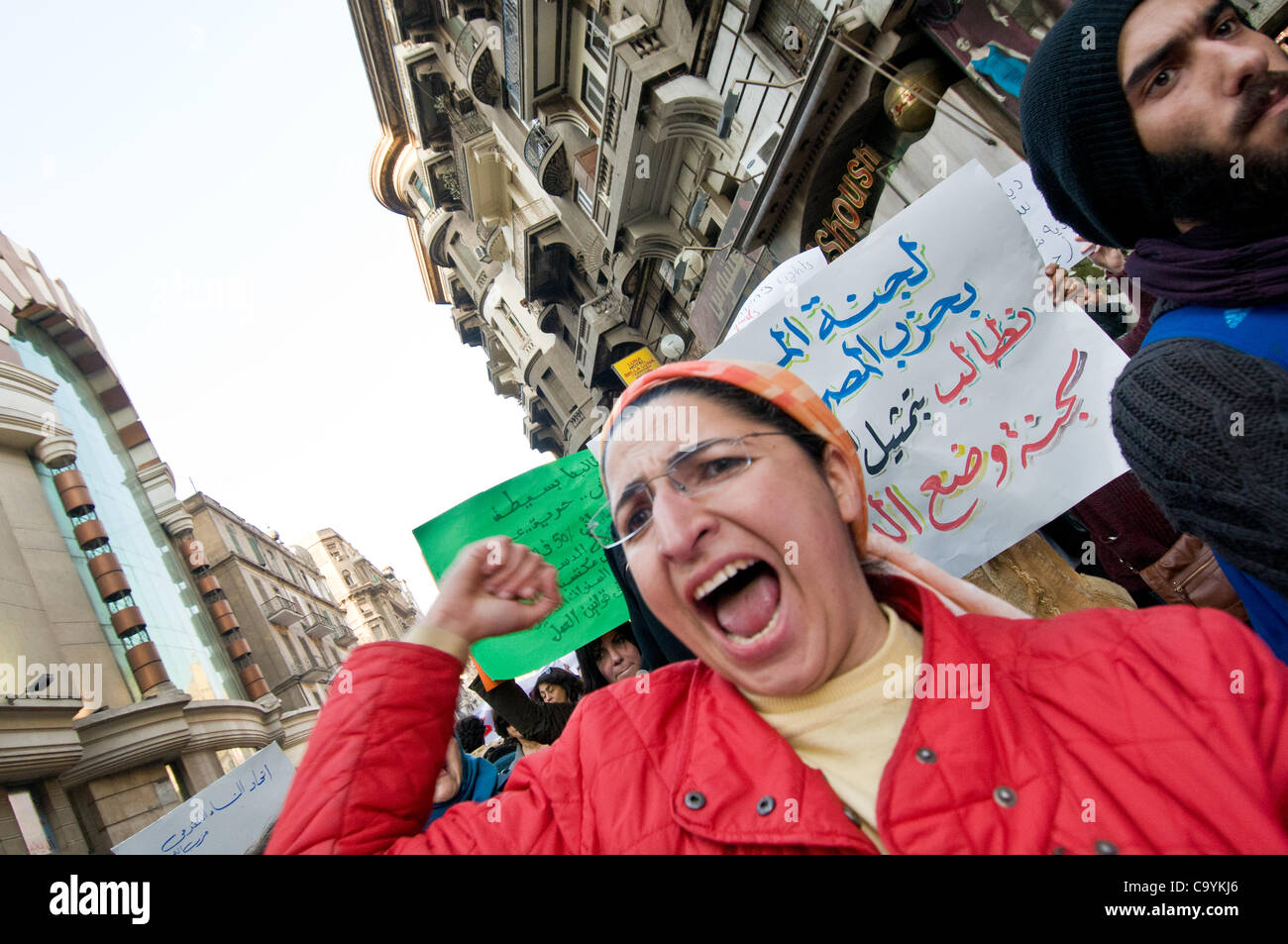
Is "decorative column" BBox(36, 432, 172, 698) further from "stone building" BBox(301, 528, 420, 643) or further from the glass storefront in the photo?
"stone building" BBox(301, 528, 420, 643)

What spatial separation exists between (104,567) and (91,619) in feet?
5.06

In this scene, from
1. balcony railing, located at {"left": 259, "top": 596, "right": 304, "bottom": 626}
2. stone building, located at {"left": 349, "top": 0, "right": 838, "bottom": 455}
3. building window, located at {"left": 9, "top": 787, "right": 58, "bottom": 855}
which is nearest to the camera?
building window, located at {"left": 9, "top": 787, "right": 58, "bottom": 855}

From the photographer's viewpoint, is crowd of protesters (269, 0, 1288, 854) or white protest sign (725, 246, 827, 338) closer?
crowd of protesters (269, 0, 1288, 854)

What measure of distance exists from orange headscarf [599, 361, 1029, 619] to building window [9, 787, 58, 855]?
14.6m

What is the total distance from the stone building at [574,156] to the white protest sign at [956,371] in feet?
27.5

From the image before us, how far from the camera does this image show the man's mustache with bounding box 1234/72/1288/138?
1708 mm

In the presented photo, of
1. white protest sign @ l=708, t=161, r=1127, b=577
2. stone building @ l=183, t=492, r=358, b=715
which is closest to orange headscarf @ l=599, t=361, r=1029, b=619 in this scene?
white protest sign @ l=708, t=161, r=1127, b=577

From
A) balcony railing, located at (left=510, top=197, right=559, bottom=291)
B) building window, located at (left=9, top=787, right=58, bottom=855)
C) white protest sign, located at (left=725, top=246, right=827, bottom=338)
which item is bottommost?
white protest sign, located at (left=725, top=246, right=827, bottom=338)

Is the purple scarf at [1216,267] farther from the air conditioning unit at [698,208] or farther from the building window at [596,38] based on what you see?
the building window at [596,38]

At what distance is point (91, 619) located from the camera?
16.2m

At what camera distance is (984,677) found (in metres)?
1.49
